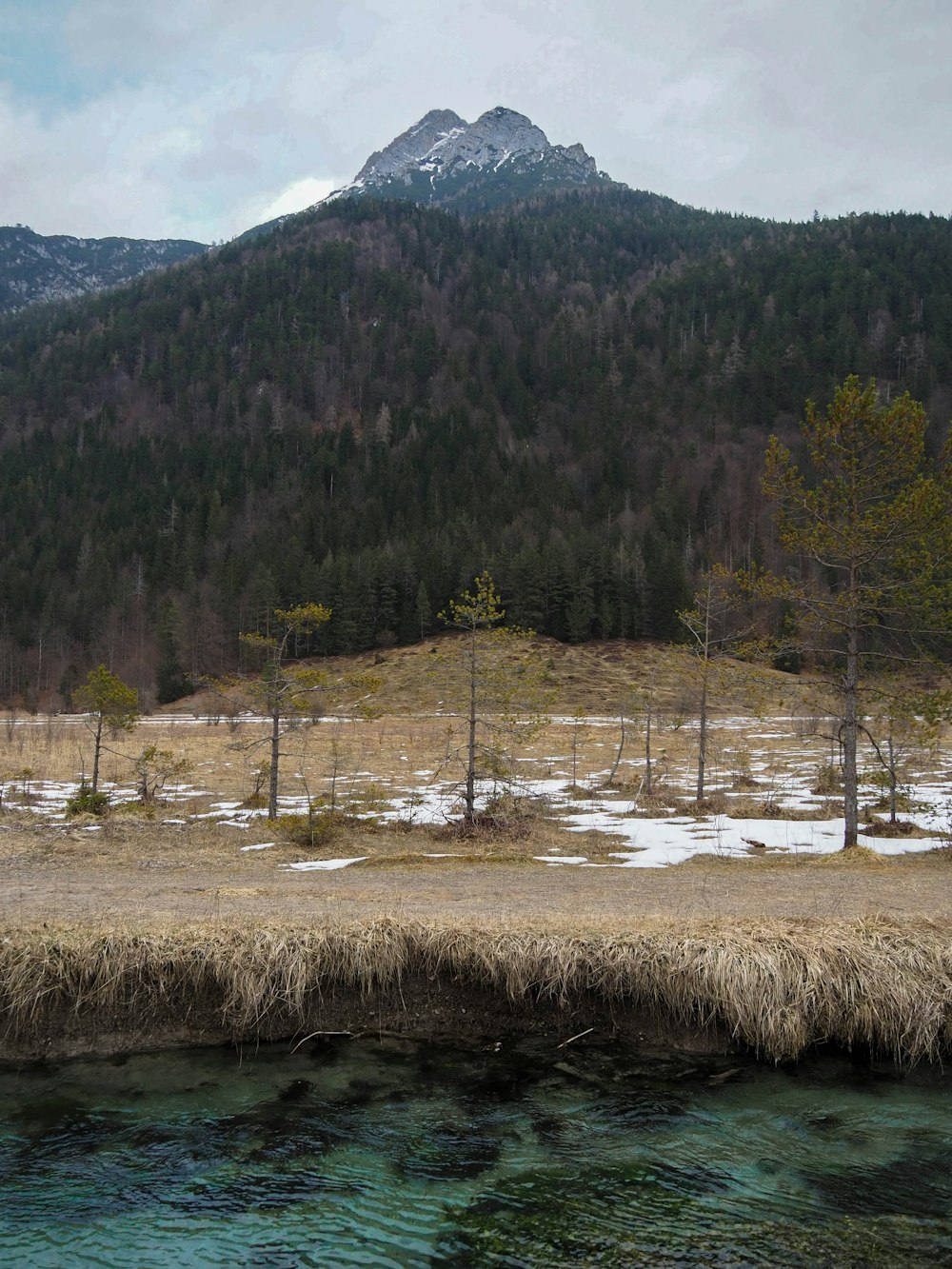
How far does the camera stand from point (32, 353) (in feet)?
579

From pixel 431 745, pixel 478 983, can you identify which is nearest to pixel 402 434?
pixel 431 745

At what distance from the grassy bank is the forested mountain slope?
66.8 m

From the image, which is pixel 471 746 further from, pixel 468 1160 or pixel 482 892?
pixel 468 1160

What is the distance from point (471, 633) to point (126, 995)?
1228cm

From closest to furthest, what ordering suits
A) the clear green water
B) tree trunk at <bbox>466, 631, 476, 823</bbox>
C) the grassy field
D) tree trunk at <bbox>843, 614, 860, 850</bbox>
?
1. the clear green water
2. the grassy field
3. tree trunk at <bbox>843, 614, 860, 850</bbox>
4. tree trunk at <bbox>466, 631, 476, 823</bbox>

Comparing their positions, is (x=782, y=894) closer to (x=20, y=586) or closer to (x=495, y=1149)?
(x=495, y=1149)

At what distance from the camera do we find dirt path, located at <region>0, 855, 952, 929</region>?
11.0m

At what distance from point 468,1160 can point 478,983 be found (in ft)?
9.86

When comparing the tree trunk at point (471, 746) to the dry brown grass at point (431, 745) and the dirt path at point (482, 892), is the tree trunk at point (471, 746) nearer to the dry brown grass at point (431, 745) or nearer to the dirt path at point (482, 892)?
the dry brown grass at point (431, 745)

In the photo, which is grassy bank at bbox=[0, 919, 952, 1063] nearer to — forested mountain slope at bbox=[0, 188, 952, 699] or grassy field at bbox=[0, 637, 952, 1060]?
grassy field at bbox=[0, 637, 952, 1060]

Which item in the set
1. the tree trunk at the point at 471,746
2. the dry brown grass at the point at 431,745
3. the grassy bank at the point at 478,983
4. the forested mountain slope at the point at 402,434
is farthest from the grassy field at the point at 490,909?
the forested mountain slope at the point at 402,434

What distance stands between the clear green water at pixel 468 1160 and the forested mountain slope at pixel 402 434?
68230 mm

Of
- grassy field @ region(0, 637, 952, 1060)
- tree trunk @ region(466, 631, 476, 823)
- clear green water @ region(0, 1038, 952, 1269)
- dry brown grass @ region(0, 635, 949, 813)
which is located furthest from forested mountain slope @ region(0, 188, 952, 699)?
clear green water @ region(0, 1038, 952, 1269)

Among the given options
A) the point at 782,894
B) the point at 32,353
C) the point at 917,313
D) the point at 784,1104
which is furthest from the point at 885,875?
the point at 32,353
